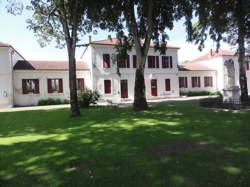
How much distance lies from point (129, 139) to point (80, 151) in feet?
4.93

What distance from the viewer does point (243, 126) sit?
6910 mm

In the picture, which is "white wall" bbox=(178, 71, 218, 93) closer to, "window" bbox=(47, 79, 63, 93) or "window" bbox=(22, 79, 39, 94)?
"window" bbox=(47, 79, 63, 93)

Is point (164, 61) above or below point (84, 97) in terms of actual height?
above

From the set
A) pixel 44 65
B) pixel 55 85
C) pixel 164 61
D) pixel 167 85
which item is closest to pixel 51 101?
pixel 55 85

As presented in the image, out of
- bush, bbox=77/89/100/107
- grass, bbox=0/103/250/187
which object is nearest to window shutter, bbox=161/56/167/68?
bush, bbox=77/89/100/107

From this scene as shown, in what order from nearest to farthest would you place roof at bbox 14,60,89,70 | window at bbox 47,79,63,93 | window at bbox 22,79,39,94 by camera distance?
window at bbox 22,79,39,94 < roof at bbox 14,60,89,70 < window at bbox 47,79,63,93

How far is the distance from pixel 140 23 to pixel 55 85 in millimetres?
12795

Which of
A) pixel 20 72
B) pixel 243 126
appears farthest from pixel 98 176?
pixel 20 72

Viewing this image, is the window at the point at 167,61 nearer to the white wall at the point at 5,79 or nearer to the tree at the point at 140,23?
the tree at the point at 140,23

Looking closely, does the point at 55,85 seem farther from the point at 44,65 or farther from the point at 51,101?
the point at 44,65

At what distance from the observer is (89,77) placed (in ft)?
78.1

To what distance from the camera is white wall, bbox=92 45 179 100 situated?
23.5m

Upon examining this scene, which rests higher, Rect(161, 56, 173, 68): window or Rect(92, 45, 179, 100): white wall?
Rect(161, 56, 173, 68): window

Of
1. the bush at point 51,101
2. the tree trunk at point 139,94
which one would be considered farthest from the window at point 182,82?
the tree trunk at point 139,94
